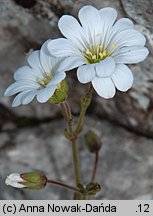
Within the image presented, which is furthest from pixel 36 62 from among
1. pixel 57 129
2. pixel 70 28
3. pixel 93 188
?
pixel 57 129

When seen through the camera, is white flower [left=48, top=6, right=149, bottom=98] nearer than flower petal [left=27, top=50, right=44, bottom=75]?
Yes

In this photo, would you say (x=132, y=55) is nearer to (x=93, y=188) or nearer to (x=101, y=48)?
(x=101, y=48)

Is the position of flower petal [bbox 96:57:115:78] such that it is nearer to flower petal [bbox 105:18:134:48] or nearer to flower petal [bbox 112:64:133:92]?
flower petal [bbox 112:64:133:92]

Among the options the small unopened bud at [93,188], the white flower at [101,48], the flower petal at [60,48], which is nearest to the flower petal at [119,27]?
the white flower at [101,48]

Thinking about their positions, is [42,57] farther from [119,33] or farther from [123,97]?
[123,97]

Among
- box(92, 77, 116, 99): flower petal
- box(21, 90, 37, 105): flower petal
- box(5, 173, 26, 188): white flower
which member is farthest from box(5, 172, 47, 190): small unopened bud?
box(92, 77, 116, 99): flower petal
